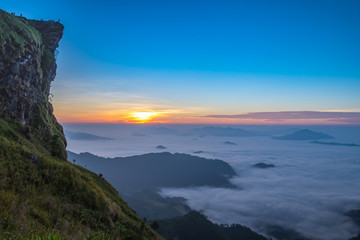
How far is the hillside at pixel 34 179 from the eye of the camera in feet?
31.4

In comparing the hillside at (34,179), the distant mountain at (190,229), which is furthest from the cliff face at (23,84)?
the distant mountain at (190,229)

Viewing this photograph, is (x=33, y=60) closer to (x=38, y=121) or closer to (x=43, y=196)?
(x=38, y=121)

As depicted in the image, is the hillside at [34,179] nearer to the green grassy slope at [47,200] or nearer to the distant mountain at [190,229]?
the green grassy slope at [47,200]

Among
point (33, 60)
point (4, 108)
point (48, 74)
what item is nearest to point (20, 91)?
point (4, 108)

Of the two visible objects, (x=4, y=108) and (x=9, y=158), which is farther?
(x=4, y=108)

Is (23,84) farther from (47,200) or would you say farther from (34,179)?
(47,200)

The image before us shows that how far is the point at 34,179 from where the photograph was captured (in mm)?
14273

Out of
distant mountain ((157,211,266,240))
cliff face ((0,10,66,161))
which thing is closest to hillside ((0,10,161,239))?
cliff face ((0,10,66,161))

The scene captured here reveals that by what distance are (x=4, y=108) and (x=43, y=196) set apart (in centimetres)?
2626

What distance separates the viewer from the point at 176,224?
159 metres

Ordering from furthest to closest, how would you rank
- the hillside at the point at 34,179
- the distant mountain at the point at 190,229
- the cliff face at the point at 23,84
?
the distant mountain at the point at 190,229, the cliff face at the point at 23,84, the hillside at the point at 34,179

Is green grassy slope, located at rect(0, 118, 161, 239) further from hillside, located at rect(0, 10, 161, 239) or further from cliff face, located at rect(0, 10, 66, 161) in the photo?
cliff face, located at rect(0, 10, 66, 161)

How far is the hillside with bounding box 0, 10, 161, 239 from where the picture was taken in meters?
9.56

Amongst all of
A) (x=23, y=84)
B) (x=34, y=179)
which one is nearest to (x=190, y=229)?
(x=23, y=84)
